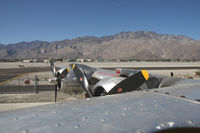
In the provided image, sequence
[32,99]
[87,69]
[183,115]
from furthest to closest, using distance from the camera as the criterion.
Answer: [32,99] → [87,69] → [183,115]

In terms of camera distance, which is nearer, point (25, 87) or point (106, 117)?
point (106, 117)

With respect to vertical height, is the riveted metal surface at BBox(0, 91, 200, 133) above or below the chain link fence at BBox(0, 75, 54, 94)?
above

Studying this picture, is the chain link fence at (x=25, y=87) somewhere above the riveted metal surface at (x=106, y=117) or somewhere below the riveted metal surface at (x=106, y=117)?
below

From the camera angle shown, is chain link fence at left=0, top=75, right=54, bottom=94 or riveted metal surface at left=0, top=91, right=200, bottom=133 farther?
chain link fence at left=0, top=75, right=54, bottom=94

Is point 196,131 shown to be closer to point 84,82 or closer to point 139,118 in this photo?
point 139,118

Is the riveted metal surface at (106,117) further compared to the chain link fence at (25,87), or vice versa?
the chain link fence at (25,87)

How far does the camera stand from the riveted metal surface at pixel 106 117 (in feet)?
6.17

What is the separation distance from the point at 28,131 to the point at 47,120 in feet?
1.07

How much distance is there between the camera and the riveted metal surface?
1.88 m

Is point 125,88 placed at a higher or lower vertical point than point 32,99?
higher

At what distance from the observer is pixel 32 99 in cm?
1338

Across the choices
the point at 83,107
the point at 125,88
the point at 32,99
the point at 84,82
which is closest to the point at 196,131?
the point at 83,107

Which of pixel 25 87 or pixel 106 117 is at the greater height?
pixel 106 117

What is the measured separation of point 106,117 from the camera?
7.34 ft
